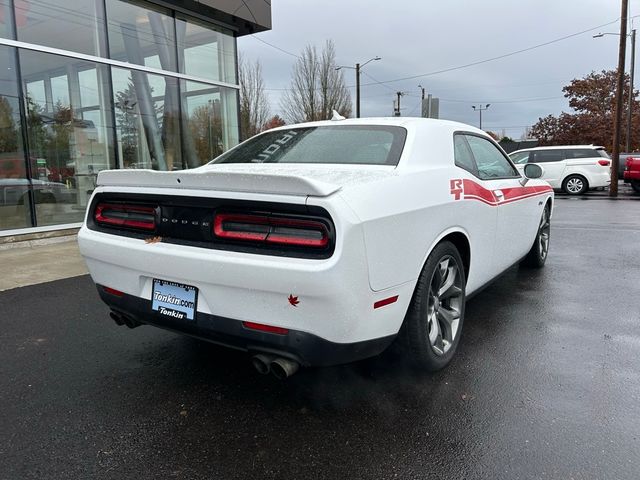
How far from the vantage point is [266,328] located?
2236 millimetres

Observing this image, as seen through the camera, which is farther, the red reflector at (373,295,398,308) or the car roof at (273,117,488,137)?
the car roof at (273,117,488,137)

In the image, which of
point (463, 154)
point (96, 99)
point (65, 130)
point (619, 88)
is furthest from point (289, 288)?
point (619, 88)

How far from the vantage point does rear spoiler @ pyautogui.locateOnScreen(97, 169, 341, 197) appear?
82.5 inches

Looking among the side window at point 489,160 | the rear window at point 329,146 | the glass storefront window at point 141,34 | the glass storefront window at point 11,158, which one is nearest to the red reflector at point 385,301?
the rear window at point 329,146

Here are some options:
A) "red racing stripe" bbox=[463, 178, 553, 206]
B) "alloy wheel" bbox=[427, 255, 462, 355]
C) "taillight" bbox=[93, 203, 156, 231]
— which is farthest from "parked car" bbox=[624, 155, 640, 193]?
"taillight" bbox=[93, 203, 156, 231]

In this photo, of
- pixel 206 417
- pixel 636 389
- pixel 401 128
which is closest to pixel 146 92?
pixel 401 128

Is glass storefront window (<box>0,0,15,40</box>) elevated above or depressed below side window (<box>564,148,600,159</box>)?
above

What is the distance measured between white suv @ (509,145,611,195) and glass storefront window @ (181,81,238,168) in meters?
9.85

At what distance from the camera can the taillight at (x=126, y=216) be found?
2656 mm

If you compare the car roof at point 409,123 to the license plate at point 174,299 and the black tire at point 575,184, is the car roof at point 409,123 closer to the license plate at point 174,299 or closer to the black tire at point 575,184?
the license plate at point 174,299

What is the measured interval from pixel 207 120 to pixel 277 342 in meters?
10.5

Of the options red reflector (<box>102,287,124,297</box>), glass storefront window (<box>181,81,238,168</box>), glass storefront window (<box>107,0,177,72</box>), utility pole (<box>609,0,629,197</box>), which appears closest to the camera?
red reflector (<box>102,287,124,297</box>)

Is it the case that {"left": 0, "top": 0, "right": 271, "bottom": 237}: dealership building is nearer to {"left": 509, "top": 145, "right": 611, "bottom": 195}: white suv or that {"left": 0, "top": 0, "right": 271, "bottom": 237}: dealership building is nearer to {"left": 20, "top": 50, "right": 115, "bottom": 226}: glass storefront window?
{"left": 20, "top": 50, "right": 115, "bottom": 226}: glass storefront window

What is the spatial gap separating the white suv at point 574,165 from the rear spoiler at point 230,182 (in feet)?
51.8
